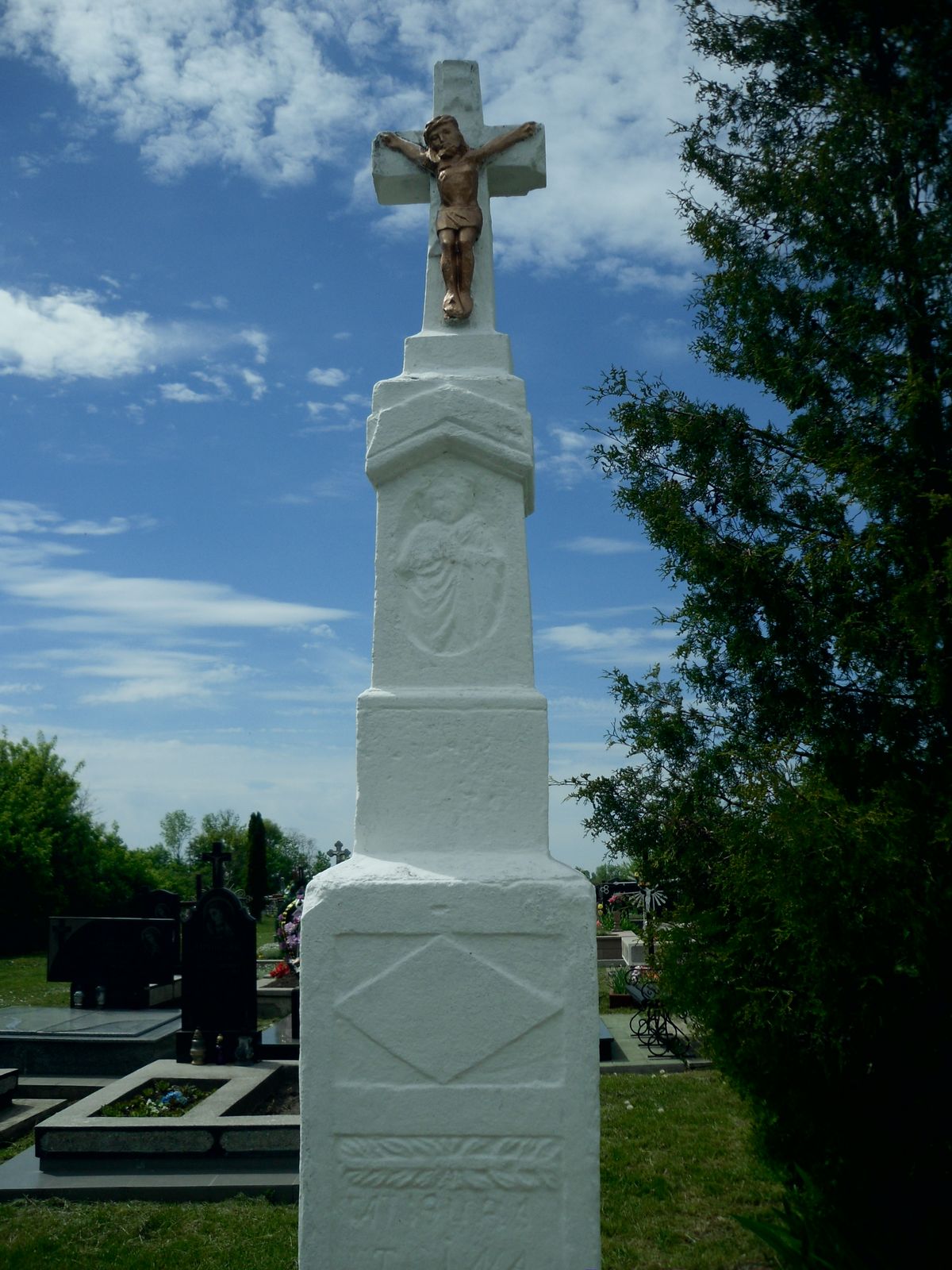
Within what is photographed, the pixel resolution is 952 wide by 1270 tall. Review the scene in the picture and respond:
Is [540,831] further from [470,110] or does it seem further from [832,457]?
[470,110]

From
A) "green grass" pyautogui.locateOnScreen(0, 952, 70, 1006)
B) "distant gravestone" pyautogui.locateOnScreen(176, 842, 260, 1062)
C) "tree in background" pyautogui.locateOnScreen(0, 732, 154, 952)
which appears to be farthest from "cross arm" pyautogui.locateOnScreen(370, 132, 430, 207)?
"tree in background" pyautogui.locateOnScreen(0, 732, 154, 952)

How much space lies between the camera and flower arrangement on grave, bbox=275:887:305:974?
12969 mm

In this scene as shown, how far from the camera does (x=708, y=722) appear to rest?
5.98 m

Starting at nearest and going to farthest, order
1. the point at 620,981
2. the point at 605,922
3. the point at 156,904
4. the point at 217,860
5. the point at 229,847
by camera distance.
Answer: the point at 217,860, the point at 620,981, the point at 156,904, the point at 605,922, the point at 229,847

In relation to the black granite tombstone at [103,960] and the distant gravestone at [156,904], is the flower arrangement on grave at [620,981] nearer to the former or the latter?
the black granite tombstone at [103,960]

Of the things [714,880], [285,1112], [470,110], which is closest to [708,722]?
[714,880]

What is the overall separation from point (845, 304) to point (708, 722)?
8.06 feet

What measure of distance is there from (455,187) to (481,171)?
19 cm

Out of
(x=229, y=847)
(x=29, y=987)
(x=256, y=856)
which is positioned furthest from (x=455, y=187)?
(x=229, y=847)

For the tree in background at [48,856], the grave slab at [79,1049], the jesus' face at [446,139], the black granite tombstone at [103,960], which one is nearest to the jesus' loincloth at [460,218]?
the jesus' face at [446,139]

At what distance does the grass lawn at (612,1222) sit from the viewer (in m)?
5.41

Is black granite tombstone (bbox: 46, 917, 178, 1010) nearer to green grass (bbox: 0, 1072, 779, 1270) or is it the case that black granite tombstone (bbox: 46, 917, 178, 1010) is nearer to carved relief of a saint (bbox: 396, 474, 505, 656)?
green grass (bbox: 0, 1072, 779, 1270)

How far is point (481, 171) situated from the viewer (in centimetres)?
451

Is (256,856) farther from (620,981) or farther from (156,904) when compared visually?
(620,981)
